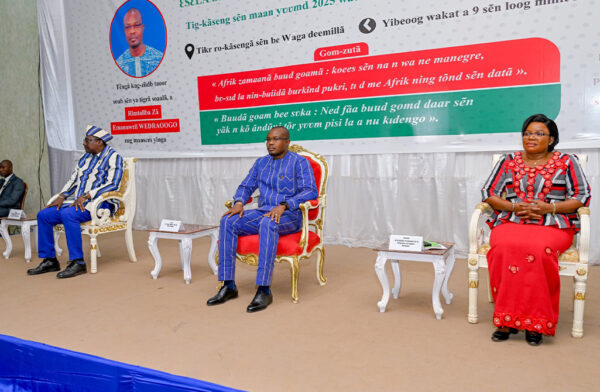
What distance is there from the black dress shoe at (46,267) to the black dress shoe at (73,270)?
0.78 ft

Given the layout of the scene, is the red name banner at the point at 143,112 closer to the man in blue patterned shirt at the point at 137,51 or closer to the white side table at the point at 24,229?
the man in blue patterned shirt at the point at 137,51

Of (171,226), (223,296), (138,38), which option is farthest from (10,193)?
(223,296)

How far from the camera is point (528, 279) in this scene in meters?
2.46

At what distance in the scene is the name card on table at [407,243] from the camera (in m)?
2.91

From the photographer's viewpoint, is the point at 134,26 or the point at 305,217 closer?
the point at 305,217

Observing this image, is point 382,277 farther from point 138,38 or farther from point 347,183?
point 138,38

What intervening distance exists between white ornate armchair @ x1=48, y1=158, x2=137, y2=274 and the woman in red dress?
10.1 feet

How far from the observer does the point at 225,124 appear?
5.51m

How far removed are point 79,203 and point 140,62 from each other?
97.0 inches

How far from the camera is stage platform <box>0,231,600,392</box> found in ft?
7.13

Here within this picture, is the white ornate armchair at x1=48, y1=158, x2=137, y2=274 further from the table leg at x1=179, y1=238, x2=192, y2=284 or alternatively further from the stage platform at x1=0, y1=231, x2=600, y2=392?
the table leg at x1=179, y1=238, x2=192, y2=284

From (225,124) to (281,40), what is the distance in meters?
1.08

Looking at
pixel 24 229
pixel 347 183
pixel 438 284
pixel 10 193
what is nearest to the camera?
pixel 438 284

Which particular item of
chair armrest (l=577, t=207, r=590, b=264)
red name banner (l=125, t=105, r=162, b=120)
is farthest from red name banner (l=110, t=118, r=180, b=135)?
chair armrest (l=577, t=207, r=590, b=264)
